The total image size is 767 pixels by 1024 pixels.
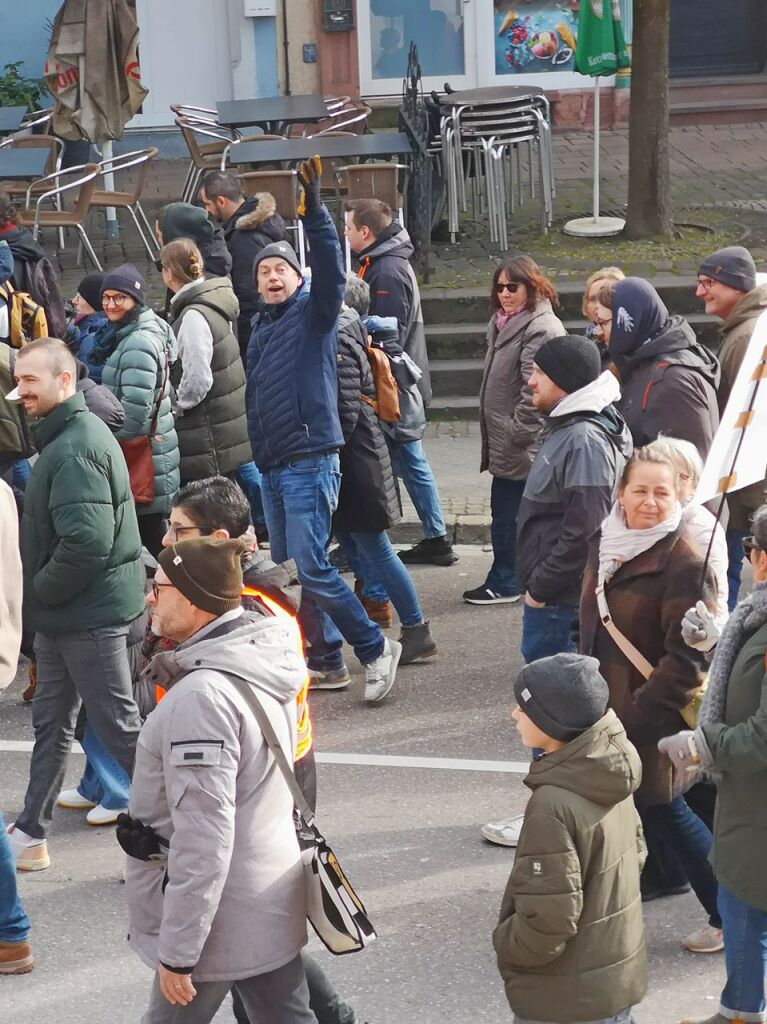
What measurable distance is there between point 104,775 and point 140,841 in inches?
92.7

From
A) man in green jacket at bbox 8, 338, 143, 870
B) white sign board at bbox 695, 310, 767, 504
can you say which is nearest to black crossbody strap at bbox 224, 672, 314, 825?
white sign board at bbox 695, 310, 767, 504

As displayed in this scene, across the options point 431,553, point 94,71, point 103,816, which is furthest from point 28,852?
point 94,71

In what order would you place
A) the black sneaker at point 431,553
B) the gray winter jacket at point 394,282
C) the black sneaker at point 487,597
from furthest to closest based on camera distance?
the black sneaker at point 431,553 < the gray winter jacket at point 394,282 < the black sneaker at point 487,597

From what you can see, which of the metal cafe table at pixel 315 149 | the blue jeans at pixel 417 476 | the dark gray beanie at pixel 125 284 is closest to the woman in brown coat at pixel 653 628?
the dark gray beanie at pixel 125 284

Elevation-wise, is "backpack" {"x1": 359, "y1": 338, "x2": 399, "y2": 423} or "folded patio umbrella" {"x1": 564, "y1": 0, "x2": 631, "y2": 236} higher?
"folded patio umbrella" {"x1": 564, "y1": 0, "x2": 631, "y2": 236}

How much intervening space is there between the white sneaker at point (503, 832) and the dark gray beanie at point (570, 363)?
1608 mm

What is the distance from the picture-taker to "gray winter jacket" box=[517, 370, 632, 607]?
5754 mm

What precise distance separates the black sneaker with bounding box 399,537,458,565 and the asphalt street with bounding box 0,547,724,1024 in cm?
120

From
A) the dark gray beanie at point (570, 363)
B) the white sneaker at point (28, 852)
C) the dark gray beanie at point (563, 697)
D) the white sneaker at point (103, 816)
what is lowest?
the white sneaker at point (103, 816)

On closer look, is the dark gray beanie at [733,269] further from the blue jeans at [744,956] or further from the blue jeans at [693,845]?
the blue jeans at [744,956]

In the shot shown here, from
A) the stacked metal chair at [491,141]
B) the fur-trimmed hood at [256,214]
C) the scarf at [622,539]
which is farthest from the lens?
the stacked metal chair at [491,141]

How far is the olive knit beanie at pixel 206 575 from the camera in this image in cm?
391

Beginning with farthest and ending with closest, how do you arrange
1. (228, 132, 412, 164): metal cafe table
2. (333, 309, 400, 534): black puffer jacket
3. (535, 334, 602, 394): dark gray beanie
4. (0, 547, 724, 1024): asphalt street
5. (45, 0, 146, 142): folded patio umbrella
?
(45, 0, 146, 142): folded patio umbrella, (228, 132, 412, 164): metal cafe table, (333, 309, 400, 534): black puffer jacket, (535, 334, 602, 394): dark gray beanie, (0, 547, 724, 1024): asphalt street

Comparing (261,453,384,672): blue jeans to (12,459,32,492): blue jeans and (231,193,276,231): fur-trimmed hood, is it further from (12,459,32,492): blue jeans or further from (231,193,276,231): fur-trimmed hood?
(231,193,276,231): fur-trimmed hood
